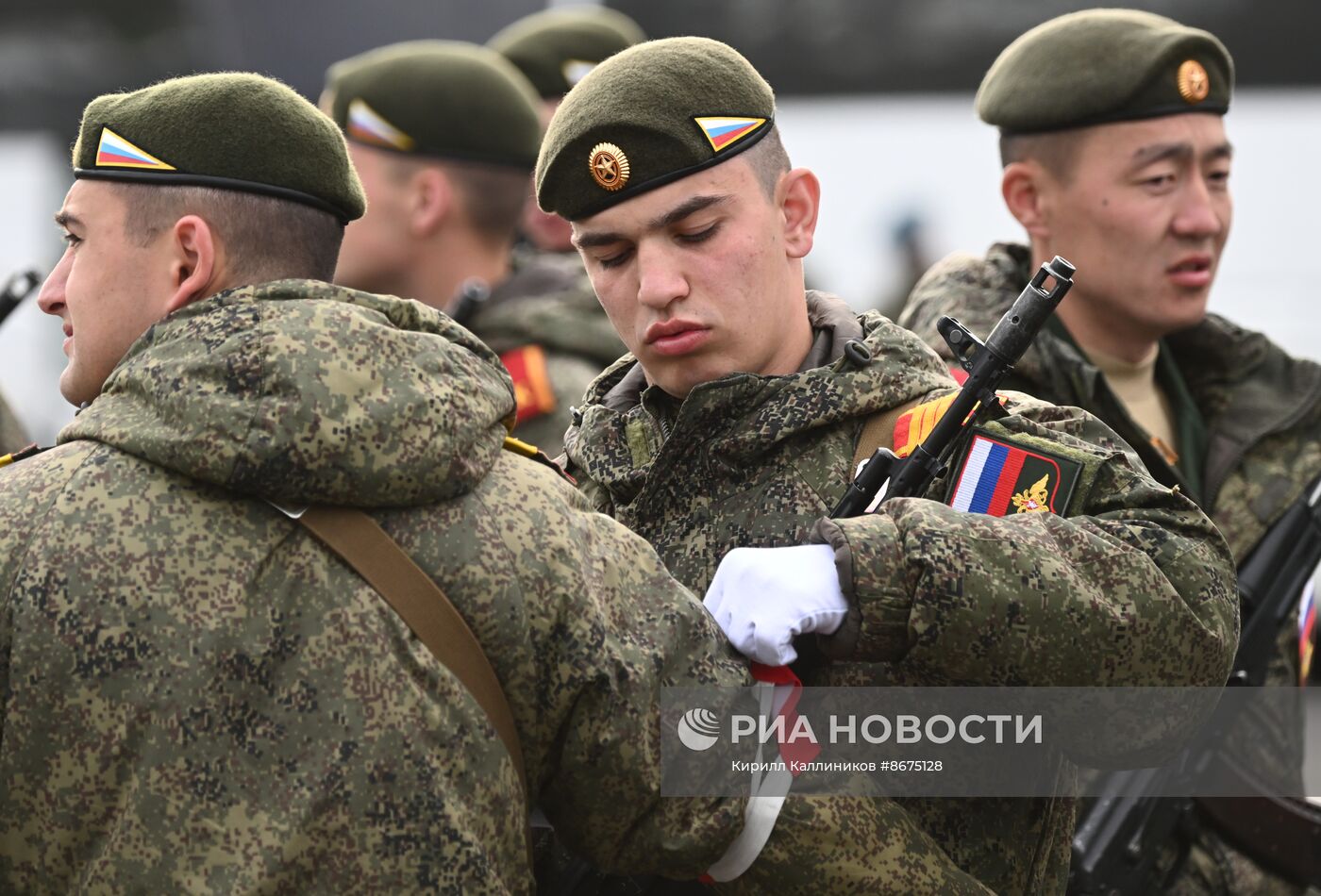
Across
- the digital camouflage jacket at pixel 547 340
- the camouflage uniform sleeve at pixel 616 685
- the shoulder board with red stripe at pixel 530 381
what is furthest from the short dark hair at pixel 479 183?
the camouflage uniform sleeve at pixel 616 685

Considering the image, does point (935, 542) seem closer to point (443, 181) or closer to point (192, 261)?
point (192, 261)

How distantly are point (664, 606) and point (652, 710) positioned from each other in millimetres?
149

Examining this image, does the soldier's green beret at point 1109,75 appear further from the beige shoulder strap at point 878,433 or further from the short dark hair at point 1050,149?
the beige shoulder strap at point 878,433

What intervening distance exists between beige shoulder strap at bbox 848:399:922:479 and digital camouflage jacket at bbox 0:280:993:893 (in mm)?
625

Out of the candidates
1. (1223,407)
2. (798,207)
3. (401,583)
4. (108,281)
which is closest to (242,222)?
(108,281)

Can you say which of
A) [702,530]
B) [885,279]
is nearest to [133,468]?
[702,530]

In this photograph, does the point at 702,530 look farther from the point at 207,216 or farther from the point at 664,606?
the point at 207,216

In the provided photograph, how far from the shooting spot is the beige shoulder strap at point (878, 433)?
268cm

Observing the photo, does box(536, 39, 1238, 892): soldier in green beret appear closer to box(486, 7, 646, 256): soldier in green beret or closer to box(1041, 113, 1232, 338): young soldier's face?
box(1041, 113, 1232, 338): young soldier's face

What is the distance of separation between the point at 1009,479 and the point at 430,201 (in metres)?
3.20

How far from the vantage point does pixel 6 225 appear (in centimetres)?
960

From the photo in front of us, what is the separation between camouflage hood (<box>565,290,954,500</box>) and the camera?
2.68m

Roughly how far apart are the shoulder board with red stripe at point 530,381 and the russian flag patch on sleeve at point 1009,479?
7.76ft

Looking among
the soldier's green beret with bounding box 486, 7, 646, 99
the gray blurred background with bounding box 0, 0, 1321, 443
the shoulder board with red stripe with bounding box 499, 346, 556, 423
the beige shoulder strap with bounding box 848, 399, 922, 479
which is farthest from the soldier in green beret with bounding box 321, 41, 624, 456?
the gray blurred background with bounding box 0, 0, 1321, 443
